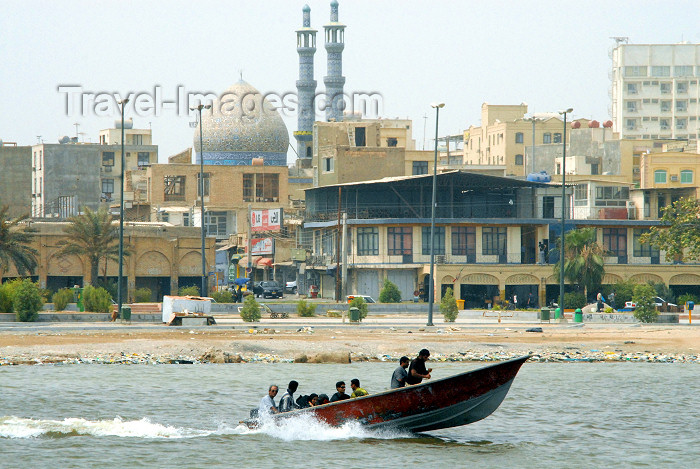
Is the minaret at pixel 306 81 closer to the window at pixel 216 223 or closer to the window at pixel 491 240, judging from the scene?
the window at pixel 216 223

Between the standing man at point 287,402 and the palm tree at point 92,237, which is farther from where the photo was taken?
the palm tree at point 92,237

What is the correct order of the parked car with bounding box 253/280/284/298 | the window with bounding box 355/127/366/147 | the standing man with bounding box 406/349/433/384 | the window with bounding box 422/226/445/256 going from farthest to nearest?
the window with bounding box 355/127/366/147
the parked car with bounding box 253/280/284/298
the window with bounding box 422/226/445/256
the standing man with bounding box 406/349/433/384

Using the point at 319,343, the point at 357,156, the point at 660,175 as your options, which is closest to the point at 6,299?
the point at 319,343

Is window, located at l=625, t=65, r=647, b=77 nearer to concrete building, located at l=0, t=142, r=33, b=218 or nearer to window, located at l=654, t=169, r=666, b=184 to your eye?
window, located at l=654, t=169, r=666, b=184

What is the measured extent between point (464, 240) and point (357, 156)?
16.0 m

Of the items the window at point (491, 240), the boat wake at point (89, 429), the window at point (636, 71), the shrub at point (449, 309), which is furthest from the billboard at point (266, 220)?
the window at point (636, 71)

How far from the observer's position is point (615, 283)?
6944 cm

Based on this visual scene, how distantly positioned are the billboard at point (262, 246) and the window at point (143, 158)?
44.2 meters

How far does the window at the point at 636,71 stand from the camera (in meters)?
146

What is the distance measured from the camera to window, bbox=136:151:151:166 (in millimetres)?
122688

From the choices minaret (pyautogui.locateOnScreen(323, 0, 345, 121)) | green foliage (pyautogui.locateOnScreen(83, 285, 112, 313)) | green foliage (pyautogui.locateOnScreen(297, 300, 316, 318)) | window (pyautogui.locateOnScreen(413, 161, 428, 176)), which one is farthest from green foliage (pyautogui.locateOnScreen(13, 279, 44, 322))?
minaret (pyautogui.locateOnScreen(323, 0, 345, 121))

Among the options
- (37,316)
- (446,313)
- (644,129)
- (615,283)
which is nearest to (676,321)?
(446,313)

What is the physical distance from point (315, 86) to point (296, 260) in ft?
242

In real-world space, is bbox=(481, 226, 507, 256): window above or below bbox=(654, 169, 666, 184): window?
below
